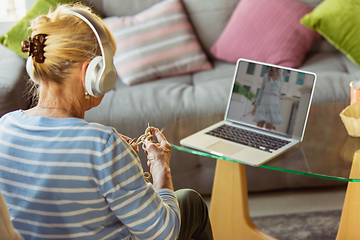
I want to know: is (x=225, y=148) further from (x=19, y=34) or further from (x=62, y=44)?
(x=19, y=34)

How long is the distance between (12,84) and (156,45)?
79cm

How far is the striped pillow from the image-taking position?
222 cm

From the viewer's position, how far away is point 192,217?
1.15 m

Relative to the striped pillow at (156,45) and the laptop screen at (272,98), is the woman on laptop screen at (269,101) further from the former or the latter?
the striped pillow at (156,45)

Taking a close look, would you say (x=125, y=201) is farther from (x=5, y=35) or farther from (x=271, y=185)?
(x=5, y=35)

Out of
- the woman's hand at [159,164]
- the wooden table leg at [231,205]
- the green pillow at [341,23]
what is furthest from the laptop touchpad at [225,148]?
the green pillow at [341,23]

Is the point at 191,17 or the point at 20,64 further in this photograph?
the point at 191,17

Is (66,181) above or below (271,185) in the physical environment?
above

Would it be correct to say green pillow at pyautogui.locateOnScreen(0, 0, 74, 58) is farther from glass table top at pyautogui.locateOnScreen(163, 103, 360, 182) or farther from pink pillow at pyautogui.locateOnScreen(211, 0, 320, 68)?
glass table top at pyautogui.locateOnScreen(163, 103, 360, 182)

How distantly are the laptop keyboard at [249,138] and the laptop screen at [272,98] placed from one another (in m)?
0.05

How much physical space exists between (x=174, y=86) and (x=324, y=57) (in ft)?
2.91

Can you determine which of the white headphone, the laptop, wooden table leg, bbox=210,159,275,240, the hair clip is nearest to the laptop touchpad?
the laptop

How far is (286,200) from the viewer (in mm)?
1921

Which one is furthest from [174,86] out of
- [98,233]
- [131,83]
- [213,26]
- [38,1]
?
[98,233]
